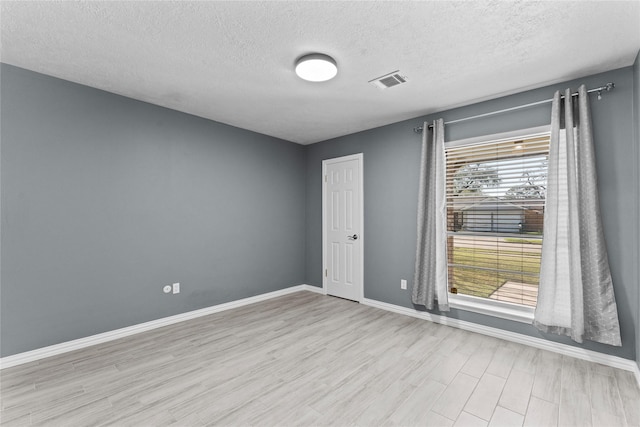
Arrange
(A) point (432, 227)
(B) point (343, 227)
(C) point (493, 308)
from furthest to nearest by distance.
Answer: (B) point (343, 227), (A) point (432, 227), (C) point (493, 308)

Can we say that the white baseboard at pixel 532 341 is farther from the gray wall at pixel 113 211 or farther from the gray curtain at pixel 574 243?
the gray wall at pixel 113 211

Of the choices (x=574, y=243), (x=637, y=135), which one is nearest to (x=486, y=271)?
(x=574, y=243)

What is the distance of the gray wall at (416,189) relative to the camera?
2545 millimetres

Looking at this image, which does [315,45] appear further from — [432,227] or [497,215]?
[497,215]

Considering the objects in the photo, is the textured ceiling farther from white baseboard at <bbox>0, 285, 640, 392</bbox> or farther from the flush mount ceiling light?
white baseboard at <bbox>0, 285, 640, 392</bbox>

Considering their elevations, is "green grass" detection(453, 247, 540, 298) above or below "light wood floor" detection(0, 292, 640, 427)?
above

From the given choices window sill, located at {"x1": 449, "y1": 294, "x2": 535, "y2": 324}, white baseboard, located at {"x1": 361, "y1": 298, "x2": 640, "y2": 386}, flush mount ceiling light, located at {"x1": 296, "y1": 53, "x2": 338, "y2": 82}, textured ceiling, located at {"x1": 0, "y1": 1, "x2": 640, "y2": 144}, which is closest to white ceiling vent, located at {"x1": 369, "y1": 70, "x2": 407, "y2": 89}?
textured ceiling, located at {"x1": 0, "y1": 1, "x2": 640, "y2": 144}

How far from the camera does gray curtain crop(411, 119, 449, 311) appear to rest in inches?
139

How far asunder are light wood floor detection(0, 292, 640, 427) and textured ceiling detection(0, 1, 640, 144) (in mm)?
2658

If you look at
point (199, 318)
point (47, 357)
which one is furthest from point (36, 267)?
point (199, 318)

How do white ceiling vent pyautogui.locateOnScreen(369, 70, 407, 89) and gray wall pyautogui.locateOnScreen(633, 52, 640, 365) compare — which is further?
white ceiling vent pyautogui.locateOnScreen(369, 70, 407, 89)

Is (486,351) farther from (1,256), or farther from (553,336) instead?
(1,256)

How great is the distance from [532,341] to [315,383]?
2.30 meters

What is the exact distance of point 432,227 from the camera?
363 centimetres
